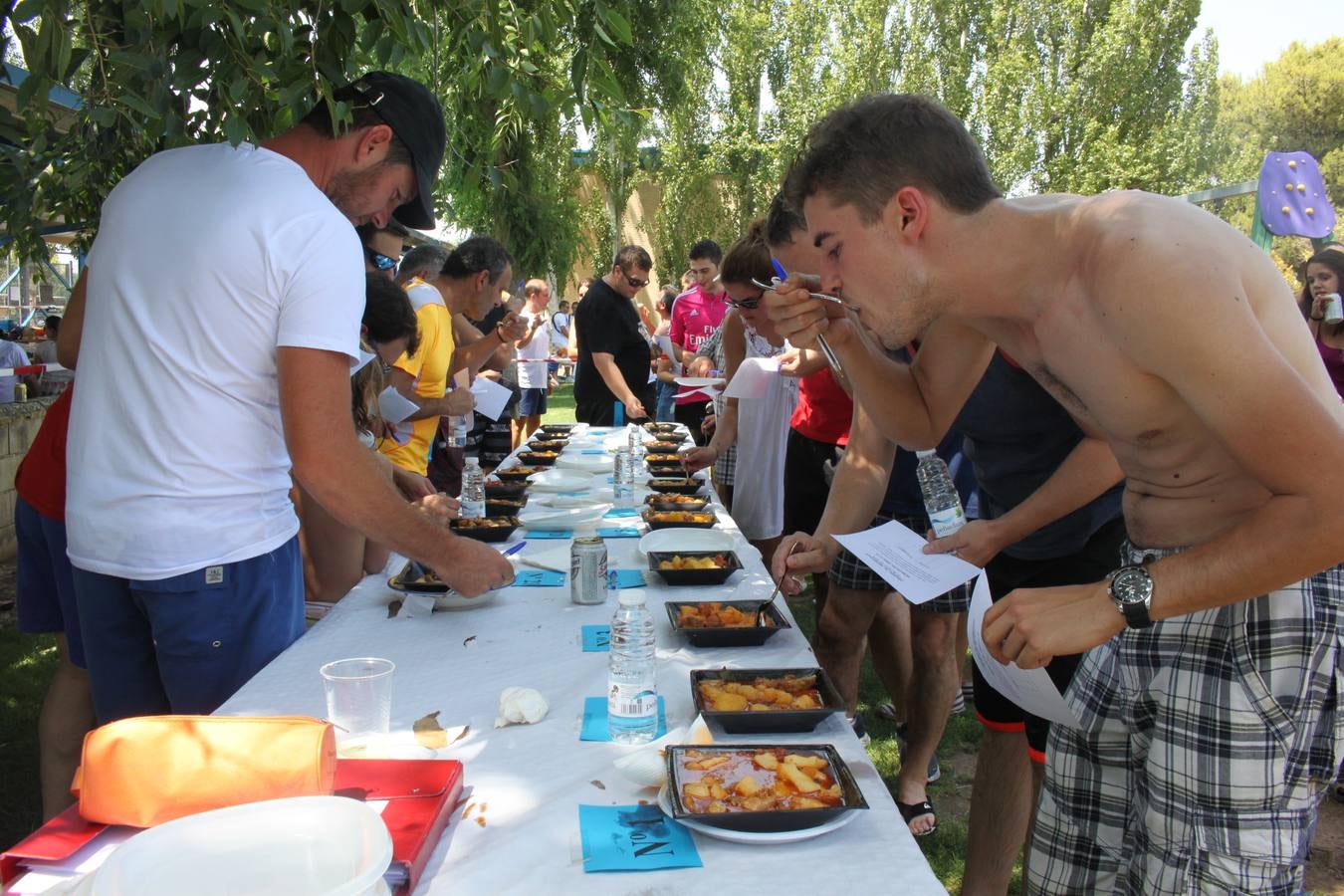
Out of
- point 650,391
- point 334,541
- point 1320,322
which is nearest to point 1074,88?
point 650,391

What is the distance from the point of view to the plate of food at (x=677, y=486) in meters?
3.75

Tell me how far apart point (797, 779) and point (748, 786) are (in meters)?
0.07

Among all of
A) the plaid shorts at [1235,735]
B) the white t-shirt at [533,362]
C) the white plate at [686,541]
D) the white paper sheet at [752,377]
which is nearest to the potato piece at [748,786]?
the plaid shorts at [1235,735]

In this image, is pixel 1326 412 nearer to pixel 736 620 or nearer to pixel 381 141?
pixel 736 620

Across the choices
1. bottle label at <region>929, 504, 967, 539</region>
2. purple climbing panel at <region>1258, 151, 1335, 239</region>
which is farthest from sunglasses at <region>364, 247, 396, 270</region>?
purple climbing panel at <region>1258, 151, 1335, 239</region>

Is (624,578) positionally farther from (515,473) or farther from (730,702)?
(515,473)

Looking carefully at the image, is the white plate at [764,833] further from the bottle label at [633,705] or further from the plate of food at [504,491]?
the plate of food at [504,491]

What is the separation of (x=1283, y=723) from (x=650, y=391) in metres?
5.91

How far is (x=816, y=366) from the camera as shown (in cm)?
348

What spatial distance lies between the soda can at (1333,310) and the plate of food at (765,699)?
324 centimetres

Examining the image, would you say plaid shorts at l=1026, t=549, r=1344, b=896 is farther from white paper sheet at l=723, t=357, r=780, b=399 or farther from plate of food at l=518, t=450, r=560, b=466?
plate of food at l=518, t=450, r=560, b=466

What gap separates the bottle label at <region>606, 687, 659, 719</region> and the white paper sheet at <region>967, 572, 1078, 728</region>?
543mm

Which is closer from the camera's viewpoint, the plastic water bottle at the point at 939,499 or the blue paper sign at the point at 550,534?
the plastic water bottle at the point at 939,499

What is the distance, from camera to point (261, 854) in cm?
92
